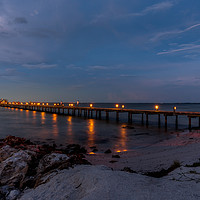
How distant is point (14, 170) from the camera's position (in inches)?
331

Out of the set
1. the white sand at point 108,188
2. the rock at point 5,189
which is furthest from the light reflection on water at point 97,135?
the white sand at point 108,188

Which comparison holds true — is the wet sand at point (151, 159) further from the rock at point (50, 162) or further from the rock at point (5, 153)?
the rock at point (5, 153)

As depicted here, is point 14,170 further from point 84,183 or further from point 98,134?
point 98,134

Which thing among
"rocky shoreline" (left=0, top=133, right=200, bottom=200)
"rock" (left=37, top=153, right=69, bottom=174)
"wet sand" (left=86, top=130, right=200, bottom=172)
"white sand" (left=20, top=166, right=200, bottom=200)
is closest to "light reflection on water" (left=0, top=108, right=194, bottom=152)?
"wet sand" (left=86, top=130, right=200, bottom=172)

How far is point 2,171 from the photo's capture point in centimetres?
830

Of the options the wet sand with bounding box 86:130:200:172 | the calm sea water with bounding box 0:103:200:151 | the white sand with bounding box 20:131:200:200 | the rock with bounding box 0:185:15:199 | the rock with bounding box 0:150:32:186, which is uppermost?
the white sand with bounding box 20:131:200:200

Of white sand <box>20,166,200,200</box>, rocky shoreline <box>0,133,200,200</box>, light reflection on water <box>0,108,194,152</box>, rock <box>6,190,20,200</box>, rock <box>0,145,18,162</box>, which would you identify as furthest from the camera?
light reflection on water <box>0,108,194,152</box>

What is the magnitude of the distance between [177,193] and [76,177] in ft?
10.7

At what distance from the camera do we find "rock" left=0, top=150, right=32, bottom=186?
316 inches

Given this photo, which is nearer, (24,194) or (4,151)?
(24,194)

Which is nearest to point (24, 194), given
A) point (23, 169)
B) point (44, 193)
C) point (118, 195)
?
point (44, 193)

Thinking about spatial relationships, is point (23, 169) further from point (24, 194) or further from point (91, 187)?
point (91, 187)

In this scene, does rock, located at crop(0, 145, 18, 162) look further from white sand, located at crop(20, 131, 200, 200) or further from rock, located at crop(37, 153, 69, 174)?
white sand, located at crop(20, 131, 200, 200)

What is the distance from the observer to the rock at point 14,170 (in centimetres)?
802
